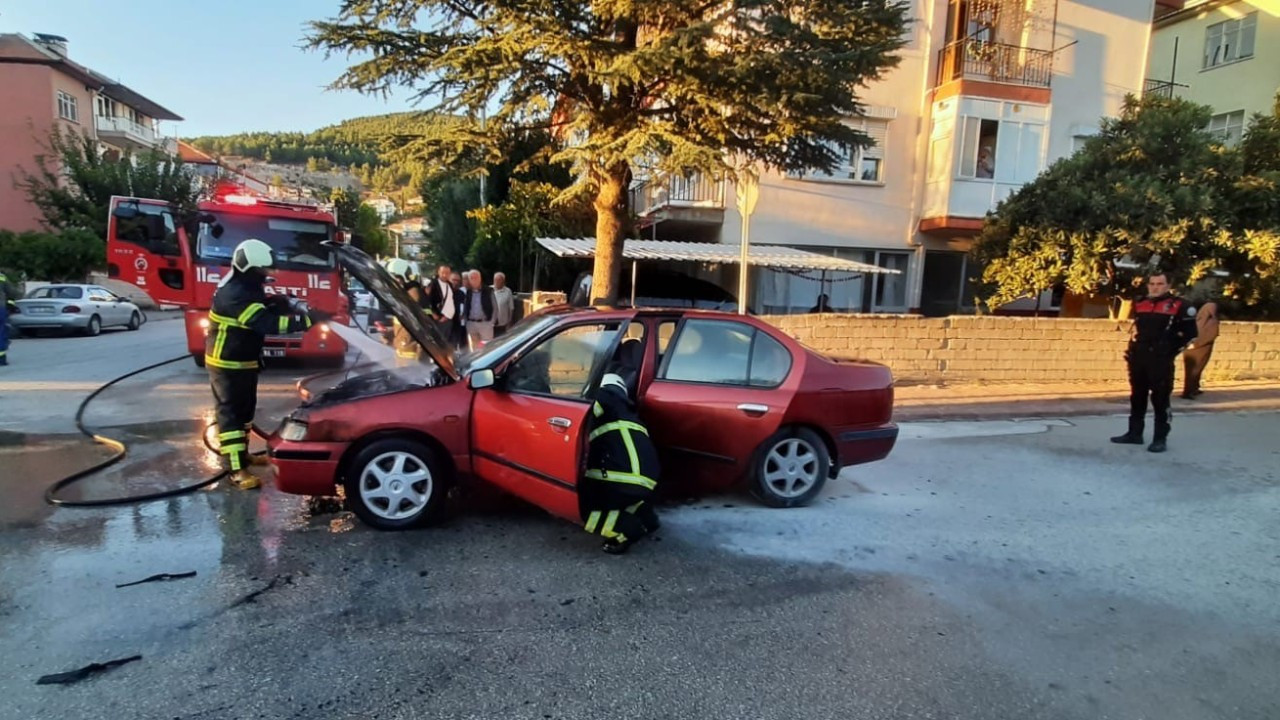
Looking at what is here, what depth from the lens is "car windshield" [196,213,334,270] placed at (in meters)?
10.9

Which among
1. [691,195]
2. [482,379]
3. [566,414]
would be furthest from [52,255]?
[566,414]

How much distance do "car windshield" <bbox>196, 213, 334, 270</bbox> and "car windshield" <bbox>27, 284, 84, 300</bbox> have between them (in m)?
9.23

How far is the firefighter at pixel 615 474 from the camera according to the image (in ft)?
13.8

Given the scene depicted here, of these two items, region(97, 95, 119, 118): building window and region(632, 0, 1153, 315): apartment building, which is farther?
region(97, 95, 119, 118): building window

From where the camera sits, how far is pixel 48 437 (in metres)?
6.68

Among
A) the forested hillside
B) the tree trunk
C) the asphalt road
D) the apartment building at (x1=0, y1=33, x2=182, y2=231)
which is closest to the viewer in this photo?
the asphalt road

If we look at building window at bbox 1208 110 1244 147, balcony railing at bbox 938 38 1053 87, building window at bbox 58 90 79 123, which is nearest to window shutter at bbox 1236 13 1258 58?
building window at bbox 1208 110 1244 147

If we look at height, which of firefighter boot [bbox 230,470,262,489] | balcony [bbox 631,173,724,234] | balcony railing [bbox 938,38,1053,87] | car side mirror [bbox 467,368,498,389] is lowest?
firefighter boot [bbox 230,470,262,489]

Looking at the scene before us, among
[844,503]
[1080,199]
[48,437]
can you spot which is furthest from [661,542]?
[1080,199]

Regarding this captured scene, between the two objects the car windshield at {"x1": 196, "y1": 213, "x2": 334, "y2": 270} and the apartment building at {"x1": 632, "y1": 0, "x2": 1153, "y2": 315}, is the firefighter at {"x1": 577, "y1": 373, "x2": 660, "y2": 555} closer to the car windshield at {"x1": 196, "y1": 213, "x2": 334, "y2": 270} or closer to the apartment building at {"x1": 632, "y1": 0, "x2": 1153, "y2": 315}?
the car windshield at {"x1": 196, "y1": 213, "x2": 334, "y2": 270}

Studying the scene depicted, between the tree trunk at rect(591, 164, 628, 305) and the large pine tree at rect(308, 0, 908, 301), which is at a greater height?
the large pine tree at rect(308, 0, 908, 301)

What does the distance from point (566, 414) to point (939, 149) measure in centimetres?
1599

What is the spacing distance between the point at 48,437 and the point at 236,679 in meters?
5.48

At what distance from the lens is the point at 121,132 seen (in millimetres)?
40688
